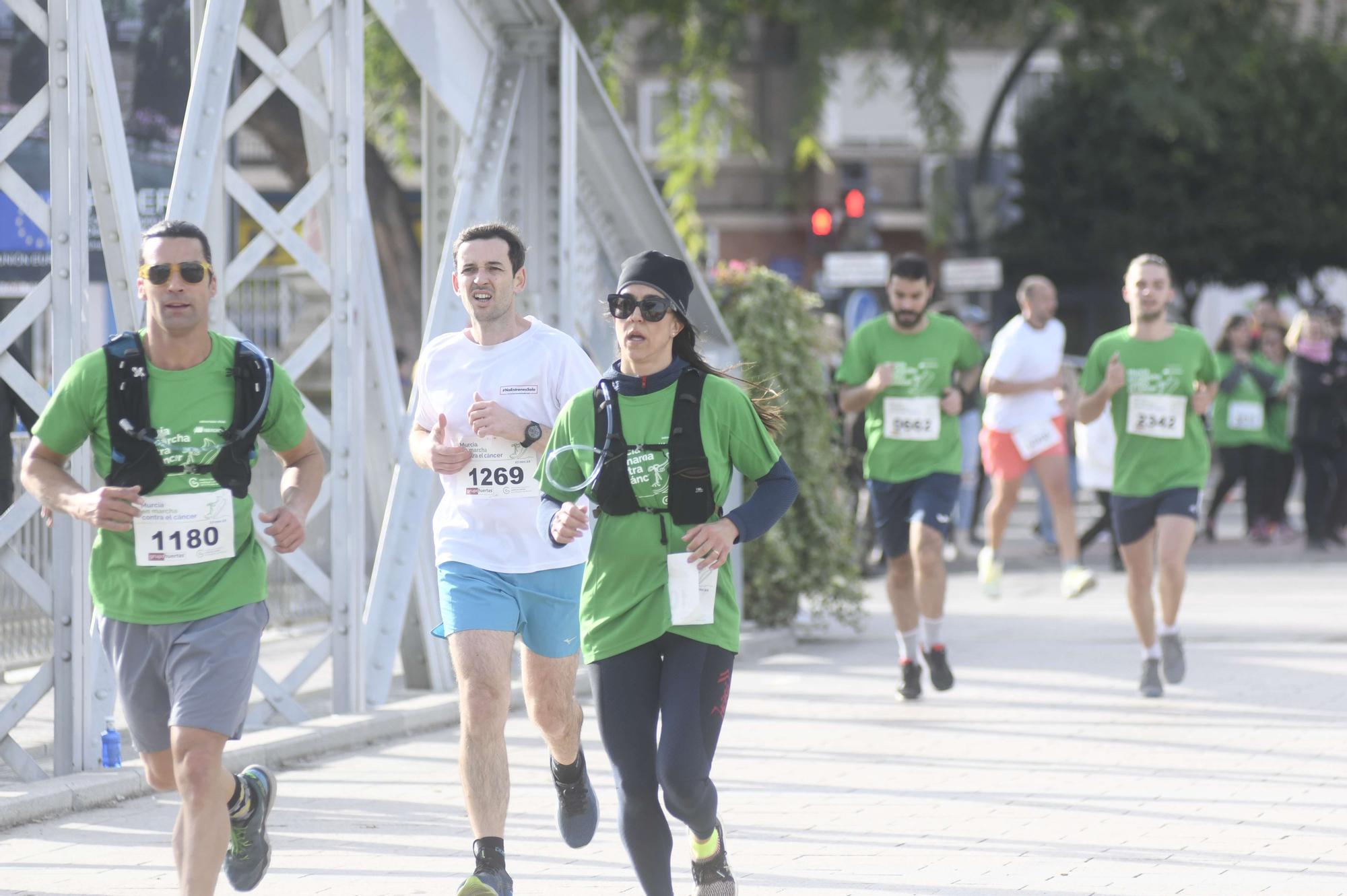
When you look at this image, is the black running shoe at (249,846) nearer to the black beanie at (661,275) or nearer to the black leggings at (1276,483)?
the black beanie at (661,275)

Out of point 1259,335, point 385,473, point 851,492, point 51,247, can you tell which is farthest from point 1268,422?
point 51,247

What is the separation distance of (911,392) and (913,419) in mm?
129

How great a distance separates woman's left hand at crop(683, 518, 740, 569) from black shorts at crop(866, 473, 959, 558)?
15.4ft

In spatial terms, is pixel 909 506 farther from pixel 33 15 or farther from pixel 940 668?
pixel 33 15

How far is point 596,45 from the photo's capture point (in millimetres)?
15703

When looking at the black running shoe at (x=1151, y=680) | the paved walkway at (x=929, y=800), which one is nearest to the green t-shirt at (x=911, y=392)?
the paved walkway at (x=929, y=800)

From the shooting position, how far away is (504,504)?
5977mm

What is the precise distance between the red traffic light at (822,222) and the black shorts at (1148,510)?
38.6 feet

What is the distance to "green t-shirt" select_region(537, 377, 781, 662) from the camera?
5.11 metres

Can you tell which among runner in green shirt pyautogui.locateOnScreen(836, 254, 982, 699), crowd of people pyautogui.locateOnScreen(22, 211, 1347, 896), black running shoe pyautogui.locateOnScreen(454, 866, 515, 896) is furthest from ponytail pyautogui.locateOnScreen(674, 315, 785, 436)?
runner in green shirt pyautogui.locateOnScreen(836, 254, 982, 699)

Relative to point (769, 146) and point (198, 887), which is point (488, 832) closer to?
point (198, 887)

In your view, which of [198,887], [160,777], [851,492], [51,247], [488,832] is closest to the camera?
[198,887]

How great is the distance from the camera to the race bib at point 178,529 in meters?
5.01

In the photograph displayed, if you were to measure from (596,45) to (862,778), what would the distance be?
922 centimetres
